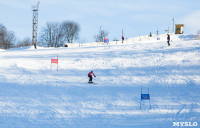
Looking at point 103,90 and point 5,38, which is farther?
point 5,38

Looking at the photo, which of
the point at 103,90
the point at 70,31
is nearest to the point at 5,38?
the point at 70,31

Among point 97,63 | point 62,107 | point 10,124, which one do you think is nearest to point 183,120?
point 62,107

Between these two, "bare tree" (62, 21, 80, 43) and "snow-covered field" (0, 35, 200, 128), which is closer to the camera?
"snow-covered field" (0, 35, 200, 128)

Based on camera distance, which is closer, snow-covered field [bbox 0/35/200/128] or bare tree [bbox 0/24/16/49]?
snow-covered field [bbox 0/35/200/128]

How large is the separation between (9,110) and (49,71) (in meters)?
9.07

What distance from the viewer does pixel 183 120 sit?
12445 mm

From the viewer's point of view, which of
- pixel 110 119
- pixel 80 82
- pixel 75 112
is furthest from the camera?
pixel 80 82

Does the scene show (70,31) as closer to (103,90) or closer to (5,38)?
(5,38)

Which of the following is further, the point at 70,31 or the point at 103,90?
the point at 70,31

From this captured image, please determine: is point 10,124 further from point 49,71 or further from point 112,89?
point 49,71

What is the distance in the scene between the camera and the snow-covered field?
13.0 meters

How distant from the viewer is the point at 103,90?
57.8 feet

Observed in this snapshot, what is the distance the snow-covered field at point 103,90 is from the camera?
12961mm

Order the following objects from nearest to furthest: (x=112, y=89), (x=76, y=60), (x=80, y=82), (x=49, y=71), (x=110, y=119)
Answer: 1. (x=110, y=119)
2. (x=112, y=89)
3. (x=80, y=82)
4. (x=49, y=71)
5. (x=76, y=60)
